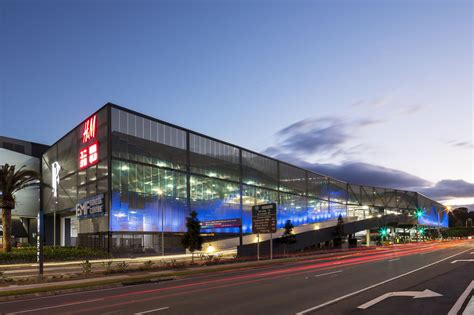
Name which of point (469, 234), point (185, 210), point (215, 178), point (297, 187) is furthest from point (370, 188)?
point (185, 210)

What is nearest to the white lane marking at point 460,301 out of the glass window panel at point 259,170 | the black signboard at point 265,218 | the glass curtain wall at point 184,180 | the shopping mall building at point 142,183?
the black signboard at point 265,218

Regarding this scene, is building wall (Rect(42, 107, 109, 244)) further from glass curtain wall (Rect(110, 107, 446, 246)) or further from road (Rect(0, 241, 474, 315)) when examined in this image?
road (Rect(0, 241, 474, 315))

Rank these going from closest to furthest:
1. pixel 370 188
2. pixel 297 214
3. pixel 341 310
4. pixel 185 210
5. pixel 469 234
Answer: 1. pixel 341 310
2. pixel 185 210
3. pixel 297 214
4. pixel 370 188
5. pixel 469 234

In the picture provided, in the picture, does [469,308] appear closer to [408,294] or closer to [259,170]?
[408,294]

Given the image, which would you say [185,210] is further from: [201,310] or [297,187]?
[201,310]

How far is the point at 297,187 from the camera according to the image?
4232 inches

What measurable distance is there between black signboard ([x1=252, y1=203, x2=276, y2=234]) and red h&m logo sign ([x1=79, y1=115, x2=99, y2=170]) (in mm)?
26075

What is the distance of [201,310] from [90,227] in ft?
175

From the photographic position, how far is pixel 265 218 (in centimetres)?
4831

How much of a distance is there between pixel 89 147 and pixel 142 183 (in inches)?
396

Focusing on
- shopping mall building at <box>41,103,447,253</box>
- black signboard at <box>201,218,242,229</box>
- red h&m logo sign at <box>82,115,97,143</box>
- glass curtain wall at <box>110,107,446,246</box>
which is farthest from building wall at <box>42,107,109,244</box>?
black signboard at <box>201,218,242,229</box>

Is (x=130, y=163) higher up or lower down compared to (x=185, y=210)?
higher up

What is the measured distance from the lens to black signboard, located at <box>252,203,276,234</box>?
47312mm

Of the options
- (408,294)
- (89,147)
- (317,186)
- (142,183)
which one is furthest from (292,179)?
(408,294)
